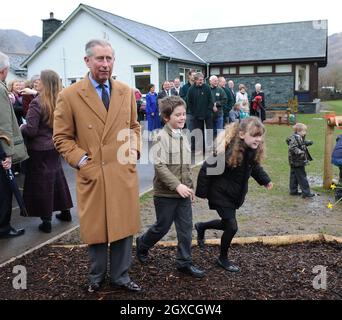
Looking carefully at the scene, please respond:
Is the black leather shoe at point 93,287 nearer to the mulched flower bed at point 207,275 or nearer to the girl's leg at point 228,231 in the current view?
the mulched flower bed at point 207,275

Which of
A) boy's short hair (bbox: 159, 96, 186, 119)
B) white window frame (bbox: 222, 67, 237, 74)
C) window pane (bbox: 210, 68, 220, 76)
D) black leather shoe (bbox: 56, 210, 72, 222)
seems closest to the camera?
boy's short hair (bbox: 159, 96, 186, 119)

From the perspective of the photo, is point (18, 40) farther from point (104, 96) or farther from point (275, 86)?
point (104, 96)

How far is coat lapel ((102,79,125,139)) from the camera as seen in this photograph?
3.59 m

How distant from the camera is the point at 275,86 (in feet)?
Answer: 98.0

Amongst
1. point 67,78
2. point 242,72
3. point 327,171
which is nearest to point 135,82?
point 67,78

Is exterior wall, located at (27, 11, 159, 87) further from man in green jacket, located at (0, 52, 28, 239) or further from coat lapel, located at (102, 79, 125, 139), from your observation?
coat lapel, located at (102, 79, 125, 139)

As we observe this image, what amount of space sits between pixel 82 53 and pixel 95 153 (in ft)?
75.8

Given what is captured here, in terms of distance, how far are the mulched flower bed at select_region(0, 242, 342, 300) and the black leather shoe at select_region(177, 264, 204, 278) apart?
Result: 5cm

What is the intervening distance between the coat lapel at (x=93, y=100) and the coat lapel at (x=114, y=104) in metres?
0.04

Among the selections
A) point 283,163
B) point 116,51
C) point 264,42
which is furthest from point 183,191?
point 264,42

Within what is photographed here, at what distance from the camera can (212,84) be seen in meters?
12.2

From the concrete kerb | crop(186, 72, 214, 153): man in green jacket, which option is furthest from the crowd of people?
crop(186, 72, 214, 153): man in green jacket

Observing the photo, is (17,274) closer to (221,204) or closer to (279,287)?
(221,204)

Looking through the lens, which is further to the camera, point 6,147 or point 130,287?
point 6,147
